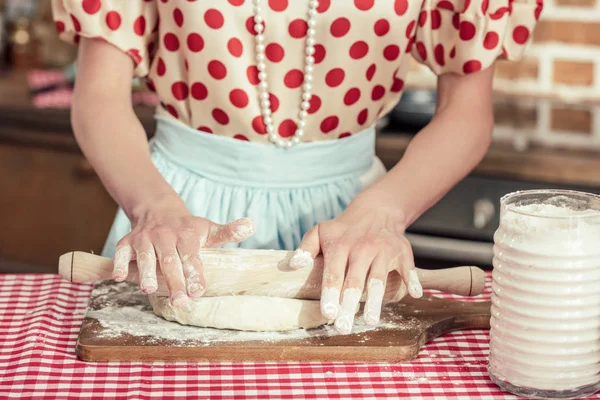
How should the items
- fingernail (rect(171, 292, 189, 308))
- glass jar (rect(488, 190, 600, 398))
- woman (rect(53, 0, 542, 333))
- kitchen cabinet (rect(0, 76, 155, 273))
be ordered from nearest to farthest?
glass jar (rect(488, 190, 600, 398)) → fingernail (rect(171, 292, 189, 308)) → woman (rect(53, 0, 542, 333)) → kitchen cabinet (rect(0, 76, 155, 273))

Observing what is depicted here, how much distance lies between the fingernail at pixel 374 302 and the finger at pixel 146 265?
220 mm

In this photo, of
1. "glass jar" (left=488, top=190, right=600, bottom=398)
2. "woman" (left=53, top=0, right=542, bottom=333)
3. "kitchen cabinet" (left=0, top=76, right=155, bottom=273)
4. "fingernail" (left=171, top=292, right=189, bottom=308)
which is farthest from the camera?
"kitchen cabinet" (left=0, top=76, right=155, bottom=273)

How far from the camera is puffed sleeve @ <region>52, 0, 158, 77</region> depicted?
3.87ft

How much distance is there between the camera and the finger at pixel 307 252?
37.9 inches

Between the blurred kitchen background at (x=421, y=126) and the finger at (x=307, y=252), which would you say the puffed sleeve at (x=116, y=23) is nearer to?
the finger at (x=307, y=252)

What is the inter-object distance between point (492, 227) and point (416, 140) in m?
0.79

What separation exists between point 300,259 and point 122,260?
0.19 meters

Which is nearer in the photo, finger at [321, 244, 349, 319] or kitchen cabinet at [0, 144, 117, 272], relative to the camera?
finger at [321, 244, 349, 319]

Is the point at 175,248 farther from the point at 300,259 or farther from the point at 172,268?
the point at 300,259

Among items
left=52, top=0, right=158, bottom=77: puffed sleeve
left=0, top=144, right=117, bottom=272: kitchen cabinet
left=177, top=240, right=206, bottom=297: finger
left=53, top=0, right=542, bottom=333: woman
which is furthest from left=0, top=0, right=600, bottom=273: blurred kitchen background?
left=177, top=240, right=206, bottom=297: finger

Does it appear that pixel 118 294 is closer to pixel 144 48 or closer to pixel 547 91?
pixel 144 48

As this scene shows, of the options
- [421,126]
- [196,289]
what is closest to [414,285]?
[196,289]

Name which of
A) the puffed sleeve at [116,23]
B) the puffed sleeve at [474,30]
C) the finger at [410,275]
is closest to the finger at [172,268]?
the finger at [410,275]

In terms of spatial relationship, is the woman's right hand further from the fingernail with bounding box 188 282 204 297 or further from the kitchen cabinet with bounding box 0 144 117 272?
the kitchen cabinet with bounding box 0 144 117 272
